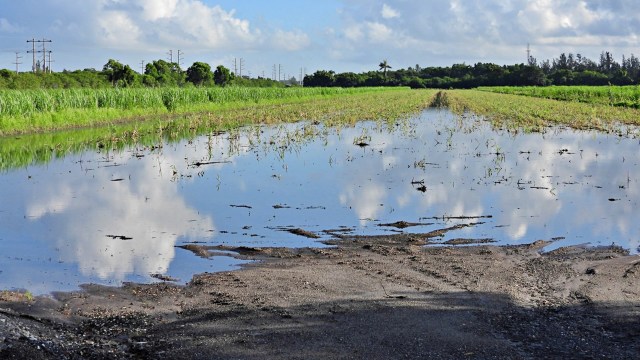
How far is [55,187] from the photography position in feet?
45.6

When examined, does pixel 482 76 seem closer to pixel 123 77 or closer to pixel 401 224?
pixel 123 77

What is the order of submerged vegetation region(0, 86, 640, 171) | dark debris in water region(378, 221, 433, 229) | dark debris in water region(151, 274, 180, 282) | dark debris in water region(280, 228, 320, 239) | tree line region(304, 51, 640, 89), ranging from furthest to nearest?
tree line region(304, 51, 640, 89), submerged vegetation region(0, 86, 640, 171), dark debris in water region(378, 221, 433, 229), dark debris in water region(280, 228, 320, 239), dark debris in water region(151, 274, 180, 282)

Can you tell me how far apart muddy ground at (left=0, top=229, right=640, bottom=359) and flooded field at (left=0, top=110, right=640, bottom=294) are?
32.9 inches

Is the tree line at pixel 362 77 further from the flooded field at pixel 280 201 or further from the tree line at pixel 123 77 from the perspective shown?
the flooded field at pixel 280 201

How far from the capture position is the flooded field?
8.91m

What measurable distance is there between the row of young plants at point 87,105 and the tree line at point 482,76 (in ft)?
328

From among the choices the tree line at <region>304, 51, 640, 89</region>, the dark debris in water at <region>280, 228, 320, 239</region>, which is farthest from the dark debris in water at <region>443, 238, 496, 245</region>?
the tree line at <region>304, 51, 640, 89</region>

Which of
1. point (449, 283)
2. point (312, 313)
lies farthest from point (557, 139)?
point (312, 313)

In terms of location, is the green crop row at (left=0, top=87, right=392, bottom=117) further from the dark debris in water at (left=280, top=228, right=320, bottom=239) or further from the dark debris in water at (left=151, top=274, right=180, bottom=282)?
the dark debris in water at (left=151, top=274, right=180, bottom=282)

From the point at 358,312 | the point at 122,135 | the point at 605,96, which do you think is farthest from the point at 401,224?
the point at 605,96

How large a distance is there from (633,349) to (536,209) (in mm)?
6151

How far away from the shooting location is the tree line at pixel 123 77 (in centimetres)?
5909

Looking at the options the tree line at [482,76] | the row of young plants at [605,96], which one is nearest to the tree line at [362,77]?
the tree line at [482,76]

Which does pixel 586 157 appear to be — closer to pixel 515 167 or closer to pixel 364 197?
pixel 515 167
